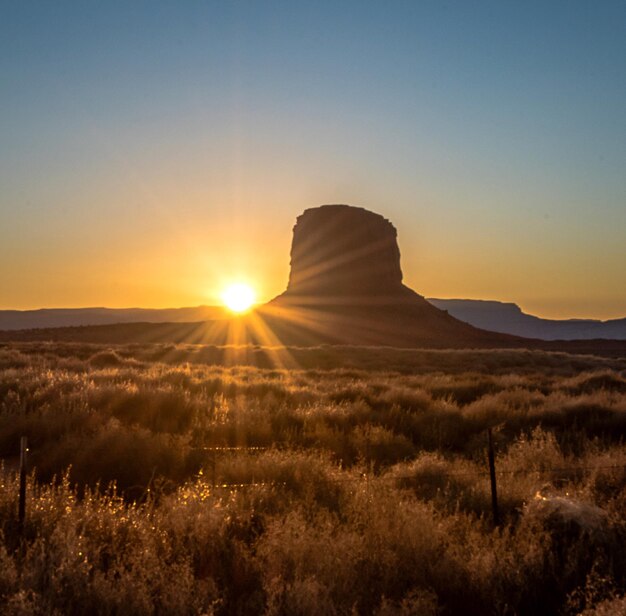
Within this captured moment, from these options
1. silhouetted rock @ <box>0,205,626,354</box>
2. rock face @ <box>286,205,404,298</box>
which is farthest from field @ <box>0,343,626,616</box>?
rock face @ <box>286,205,404,298</box>

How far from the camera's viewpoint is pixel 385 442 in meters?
11.9

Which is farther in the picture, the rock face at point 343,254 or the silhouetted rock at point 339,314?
the rock face at point 343,254

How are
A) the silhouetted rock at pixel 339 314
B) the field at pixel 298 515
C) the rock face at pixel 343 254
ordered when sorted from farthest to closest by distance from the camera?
the rock face at pixel 343 254
the silhouetted rock at pixel 339 314
the field at pixel 298 515

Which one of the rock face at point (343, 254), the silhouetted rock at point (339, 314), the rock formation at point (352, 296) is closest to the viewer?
the silhouetted rock at point (339, 314)

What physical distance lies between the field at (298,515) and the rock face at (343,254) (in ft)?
287

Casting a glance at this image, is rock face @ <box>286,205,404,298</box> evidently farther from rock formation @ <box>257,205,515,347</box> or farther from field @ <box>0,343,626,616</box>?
field @ <box>0,343,626,616</box>

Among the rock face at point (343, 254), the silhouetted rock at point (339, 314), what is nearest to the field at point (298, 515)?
the silhouetted rock at point (339, 314)

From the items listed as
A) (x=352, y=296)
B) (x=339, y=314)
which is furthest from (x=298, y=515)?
(x=352, y=296)

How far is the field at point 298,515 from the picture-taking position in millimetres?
4957

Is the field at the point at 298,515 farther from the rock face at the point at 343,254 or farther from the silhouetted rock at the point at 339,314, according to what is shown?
the rock face at the point at 343,254

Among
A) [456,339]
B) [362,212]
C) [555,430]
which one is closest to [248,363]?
[555,430]

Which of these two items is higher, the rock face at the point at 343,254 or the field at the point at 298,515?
the rock face at the point at 343,254

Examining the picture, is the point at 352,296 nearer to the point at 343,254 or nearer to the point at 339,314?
the point at 339,314

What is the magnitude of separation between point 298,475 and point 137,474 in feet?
8.72
